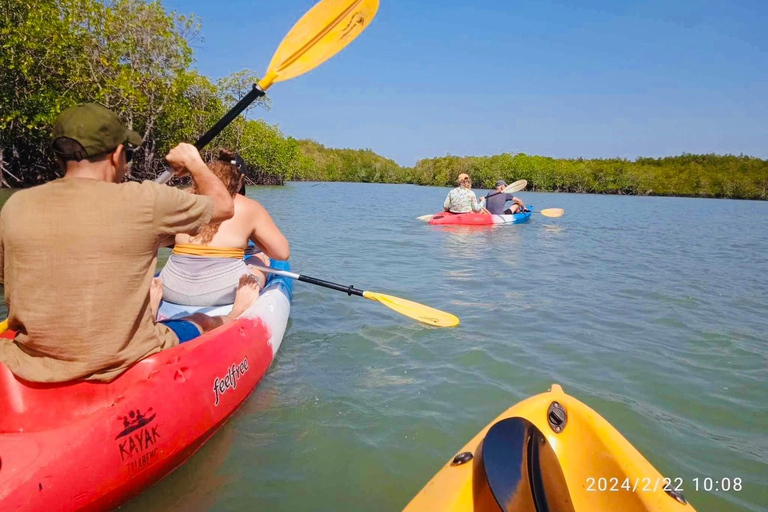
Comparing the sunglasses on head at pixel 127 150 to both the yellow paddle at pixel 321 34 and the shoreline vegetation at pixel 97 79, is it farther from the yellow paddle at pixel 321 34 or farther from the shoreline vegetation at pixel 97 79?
the shoreline vegetation at pixel 97 79

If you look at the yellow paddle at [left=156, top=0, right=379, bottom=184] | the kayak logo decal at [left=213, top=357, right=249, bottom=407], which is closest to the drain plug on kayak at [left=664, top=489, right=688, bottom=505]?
the kayak logo decal at [left=213, top=357, right=249, bottom=407]

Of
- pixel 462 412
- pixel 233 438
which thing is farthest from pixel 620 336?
pixel 233 438

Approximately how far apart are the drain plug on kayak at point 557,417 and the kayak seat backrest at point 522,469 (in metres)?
0.19

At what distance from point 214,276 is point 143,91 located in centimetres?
1770

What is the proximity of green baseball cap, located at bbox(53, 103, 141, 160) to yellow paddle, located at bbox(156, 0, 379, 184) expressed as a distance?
5.84ft

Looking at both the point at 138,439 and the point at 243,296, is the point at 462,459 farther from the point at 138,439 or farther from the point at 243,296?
the point at 243,296

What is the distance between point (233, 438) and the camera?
2.61 m

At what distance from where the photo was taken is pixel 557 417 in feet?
6.83

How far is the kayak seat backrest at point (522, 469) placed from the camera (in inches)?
60.3

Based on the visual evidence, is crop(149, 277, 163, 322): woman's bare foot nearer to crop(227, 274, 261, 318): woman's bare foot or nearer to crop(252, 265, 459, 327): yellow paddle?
crop(227, 274, 261, 318): woman's bare foot

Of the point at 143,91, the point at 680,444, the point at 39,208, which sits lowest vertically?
the point at 680,444

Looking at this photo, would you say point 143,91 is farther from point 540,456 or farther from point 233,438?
point 540,456

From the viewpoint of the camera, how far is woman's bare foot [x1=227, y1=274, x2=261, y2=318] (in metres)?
3.28

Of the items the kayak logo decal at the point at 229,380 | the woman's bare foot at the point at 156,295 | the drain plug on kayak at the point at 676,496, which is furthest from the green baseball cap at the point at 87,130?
the drain plug on kayak at the point at 676,496
